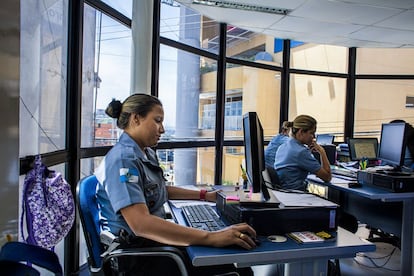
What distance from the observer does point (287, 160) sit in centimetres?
266

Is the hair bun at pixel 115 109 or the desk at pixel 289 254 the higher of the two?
the hair bun at pixel 115 109

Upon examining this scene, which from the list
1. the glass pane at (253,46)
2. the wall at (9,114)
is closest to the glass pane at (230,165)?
the glass pane at (253,46)

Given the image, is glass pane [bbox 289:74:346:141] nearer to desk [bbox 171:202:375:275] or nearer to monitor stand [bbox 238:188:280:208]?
monitor stand [bbox 238:188:280:208]

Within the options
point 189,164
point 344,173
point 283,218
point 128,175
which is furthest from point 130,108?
point 189,164

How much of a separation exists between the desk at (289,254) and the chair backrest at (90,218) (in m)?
0.44

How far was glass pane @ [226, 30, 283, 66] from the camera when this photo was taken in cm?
459

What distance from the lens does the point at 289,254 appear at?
119 centimetres

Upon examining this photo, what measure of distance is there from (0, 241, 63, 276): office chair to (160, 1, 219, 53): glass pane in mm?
2686

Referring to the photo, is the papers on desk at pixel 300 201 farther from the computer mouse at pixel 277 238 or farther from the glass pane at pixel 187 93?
the glass pane at pixel 187 93

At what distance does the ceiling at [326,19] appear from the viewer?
364 cm

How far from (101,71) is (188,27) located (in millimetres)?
→ 1652

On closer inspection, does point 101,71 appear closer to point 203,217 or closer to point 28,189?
point 28,189

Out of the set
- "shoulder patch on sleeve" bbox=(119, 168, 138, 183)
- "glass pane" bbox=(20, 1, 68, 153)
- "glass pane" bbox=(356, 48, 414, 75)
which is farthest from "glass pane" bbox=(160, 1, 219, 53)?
"glass pane" bbox=(356, 48, 414, 75)

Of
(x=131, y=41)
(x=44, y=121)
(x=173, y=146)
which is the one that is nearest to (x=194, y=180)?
(x=173, y=146)
